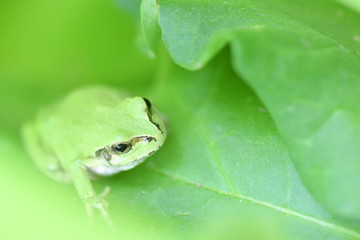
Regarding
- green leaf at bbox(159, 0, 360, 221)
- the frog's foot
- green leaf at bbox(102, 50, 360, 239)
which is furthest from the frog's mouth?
green leaf at bbox(159, 0, 360, 221)

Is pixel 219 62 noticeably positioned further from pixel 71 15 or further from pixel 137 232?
pixel 71 15

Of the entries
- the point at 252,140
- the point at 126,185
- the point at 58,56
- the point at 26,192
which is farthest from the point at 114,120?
the point at 58,56

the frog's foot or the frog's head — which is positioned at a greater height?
the frog's head

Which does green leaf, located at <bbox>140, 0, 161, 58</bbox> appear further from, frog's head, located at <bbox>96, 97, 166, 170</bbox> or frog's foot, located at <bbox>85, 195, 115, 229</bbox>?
frog's foot, located at <bbox>85, 195, 115, 229</bbox>

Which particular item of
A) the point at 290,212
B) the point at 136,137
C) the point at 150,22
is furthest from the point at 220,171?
the point at 150,22

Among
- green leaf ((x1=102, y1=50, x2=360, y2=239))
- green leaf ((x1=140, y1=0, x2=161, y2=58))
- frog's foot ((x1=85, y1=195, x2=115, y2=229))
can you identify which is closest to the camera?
green leaf ((x1=102, y1=50, x2=360, y2=239))

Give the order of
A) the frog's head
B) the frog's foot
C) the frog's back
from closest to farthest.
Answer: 1. the frog's foot
2. the frog's head
3. the frog's back

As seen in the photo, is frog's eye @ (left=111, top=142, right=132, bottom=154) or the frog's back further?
the frog's back
